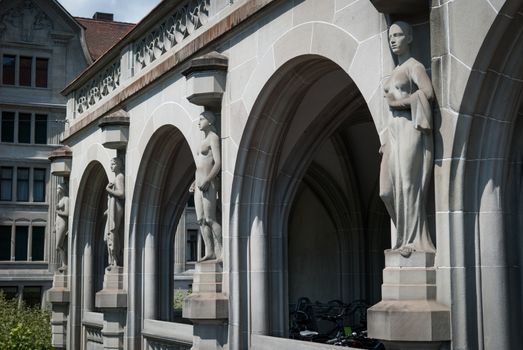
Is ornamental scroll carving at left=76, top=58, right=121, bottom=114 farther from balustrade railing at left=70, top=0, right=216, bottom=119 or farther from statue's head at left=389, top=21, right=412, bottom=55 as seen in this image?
statue's head at left=389, top=21, right=412, bottom=55

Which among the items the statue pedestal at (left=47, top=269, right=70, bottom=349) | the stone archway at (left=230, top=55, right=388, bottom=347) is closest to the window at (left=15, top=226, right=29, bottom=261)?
the statue pedestal at (left=47, top=269, right=70, bottom=349)

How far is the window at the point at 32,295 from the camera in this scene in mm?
42188

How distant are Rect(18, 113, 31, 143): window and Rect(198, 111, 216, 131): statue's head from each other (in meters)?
33.7

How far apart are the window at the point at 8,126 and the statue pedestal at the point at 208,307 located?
33768 mm

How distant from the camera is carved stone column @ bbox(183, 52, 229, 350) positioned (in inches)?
441

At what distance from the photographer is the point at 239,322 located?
11.0 metres

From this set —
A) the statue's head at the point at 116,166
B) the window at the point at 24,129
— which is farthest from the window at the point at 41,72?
the statue's head at the point at 116,166

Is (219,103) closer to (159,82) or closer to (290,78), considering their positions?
(290,78)

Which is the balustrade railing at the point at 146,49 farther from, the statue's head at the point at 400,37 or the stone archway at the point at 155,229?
the statue's head at the point at 400,37

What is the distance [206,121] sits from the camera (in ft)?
38.2

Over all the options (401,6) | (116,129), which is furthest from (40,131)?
(401,6)

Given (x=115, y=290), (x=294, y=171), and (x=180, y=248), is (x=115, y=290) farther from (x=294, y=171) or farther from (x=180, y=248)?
(x=180, y=248)

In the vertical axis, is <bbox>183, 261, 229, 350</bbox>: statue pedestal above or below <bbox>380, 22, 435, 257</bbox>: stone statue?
below

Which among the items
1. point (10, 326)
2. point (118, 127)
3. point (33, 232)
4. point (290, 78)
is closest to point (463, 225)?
point (290, 78)
